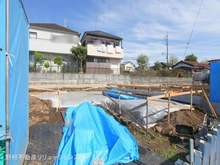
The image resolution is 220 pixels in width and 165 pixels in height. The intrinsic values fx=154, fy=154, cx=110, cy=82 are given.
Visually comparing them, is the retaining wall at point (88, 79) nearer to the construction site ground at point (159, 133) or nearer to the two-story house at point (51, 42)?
the two-story house at point (51, 42)

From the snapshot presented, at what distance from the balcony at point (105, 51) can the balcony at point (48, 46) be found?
282 centimetres

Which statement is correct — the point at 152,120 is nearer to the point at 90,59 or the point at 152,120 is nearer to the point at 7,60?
the point at 7,60

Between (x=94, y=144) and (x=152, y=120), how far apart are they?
252cm

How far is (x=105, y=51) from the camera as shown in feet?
74.0

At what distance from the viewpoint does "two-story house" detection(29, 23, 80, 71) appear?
19.0m

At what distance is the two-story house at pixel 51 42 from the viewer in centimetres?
1895

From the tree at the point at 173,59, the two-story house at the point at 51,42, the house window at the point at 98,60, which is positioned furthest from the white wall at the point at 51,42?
the tree at the point at 173,59

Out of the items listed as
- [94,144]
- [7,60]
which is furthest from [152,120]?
[7,60]

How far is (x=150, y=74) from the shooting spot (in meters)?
23.2

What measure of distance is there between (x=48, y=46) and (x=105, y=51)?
306 inches

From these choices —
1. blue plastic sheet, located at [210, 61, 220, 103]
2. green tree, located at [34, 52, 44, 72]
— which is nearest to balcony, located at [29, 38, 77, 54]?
green tree, located at [34, 52, 44, 72]

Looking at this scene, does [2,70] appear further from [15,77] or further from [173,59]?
[173,59]

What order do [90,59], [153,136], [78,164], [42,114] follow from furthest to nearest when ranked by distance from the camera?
[90,59]
[42,114]
[153,136]
[78,164]

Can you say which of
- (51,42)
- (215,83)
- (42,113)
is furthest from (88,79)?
(215,83)
